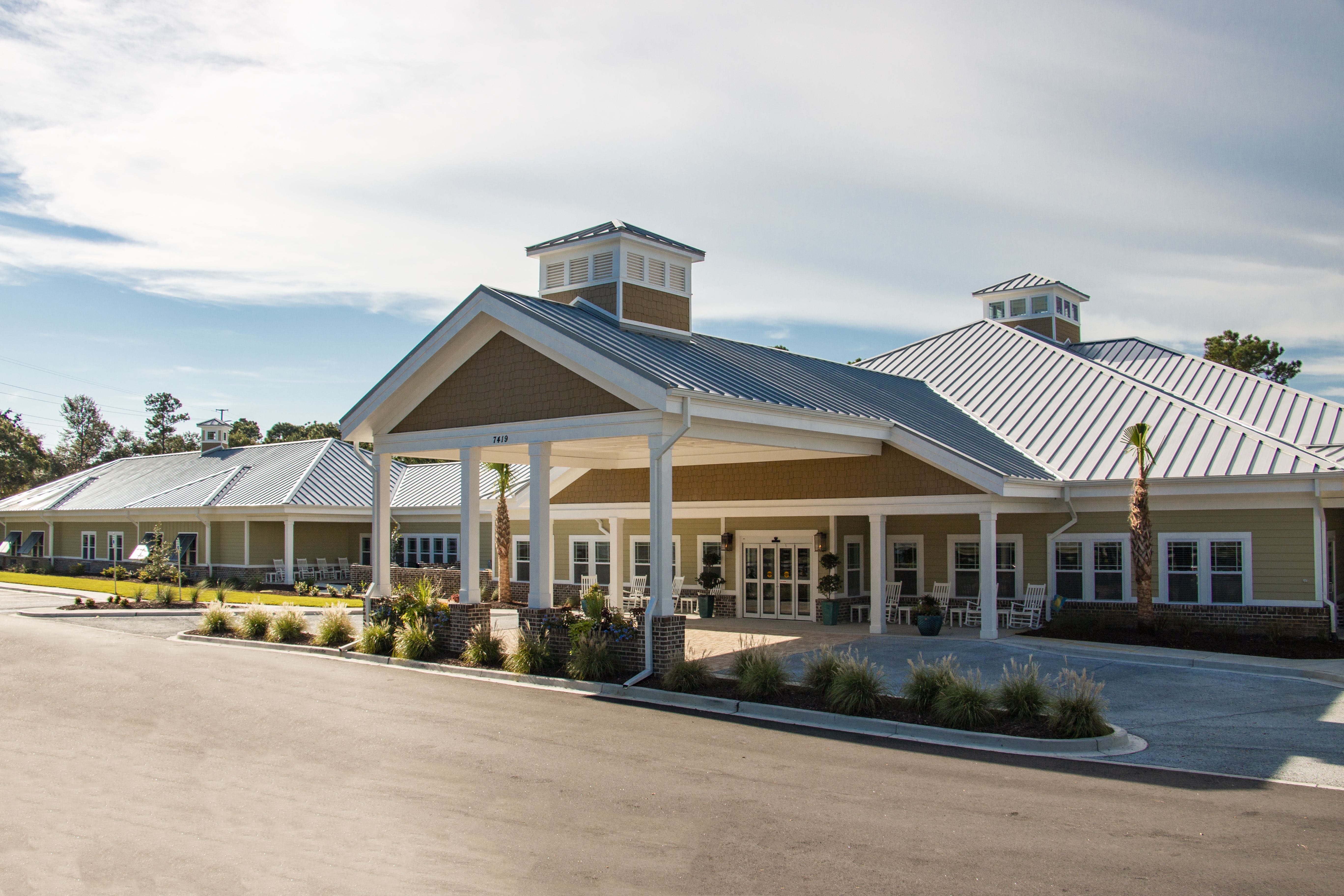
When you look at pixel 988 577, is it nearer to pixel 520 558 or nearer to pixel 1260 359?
pixel 520 558

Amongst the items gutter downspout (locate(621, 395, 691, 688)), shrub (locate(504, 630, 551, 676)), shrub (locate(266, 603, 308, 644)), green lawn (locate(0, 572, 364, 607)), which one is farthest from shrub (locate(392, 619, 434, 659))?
green lawn (locate(0, 572, 364, 607))

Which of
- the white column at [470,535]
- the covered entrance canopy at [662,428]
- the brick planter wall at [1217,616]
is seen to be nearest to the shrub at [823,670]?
the covered entrance canopy at [662,428]

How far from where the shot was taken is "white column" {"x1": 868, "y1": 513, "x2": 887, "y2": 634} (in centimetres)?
2080

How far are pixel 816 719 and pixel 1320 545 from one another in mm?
12254

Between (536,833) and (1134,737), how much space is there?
24.5 feet

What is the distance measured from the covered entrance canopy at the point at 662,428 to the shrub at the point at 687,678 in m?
1.12

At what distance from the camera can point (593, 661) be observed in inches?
631

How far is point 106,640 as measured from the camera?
2247 centimetres

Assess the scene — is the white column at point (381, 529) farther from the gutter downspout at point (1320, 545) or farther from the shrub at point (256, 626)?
the gutter downspout at point (1320, 545)

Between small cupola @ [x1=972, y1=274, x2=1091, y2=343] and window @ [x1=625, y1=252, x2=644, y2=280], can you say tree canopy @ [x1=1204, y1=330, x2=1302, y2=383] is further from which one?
window @ [x1=625, y1=252, x2=644, y2=280]

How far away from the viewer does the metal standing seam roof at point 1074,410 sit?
68.4ft

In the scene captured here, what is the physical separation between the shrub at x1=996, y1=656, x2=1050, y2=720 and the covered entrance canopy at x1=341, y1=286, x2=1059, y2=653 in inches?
210

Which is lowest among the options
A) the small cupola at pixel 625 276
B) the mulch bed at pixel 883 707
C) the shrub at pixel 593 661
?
the mulch bed at pixel 883 707

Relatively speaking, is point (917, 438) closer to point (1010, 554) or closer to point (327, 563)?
point (1010, 554)
